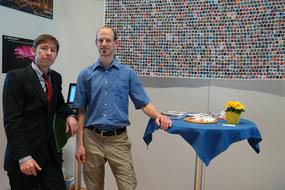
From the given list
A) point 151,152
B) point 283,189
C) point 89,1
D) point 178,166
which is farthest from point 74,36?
point 283,189

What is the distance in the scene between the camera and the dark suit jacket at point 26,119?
171 centimetres

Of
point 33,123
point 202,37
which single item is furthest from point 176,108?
point 33,123

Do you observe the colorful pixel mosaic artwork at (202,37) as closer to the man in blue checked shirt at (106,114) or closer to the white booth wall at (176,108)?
the white booth wall at (176,108)

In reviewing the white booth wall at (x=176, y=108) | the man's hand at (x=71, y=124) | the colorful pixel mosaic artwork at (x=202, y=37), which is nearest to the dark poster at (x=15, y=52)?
the white booth wall at (x=176, y=108)

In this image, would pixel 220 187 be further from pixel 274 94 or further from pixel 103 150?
pixel 103 150

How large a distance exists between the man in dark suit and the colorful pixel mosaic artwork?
115 cm

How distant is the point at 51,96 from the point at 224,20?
1585 millimetres

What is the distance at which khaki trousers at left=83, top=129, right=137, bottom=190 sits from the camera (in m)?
2.10

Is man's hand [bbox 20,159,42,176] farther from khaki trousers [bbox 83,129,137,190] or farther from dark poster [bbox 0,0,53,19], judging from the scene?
dark poster [bbox 0,0,53,19]

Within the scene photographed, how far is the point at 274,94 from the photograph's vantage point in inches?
102

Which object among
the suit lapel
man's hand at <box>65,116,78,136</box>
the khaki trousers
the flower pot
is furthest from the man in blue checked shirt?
the flower pot

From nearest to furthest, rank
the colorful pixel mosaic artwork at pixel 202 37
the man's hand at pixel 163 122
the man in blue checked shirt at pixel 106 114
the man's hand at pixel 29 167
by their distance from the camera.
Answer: the man's hand at pixel 29 167, the man's hand at pixel 163 122, the man in blue checked shirt at pixel 106 114, the colorful pixel mosaic artwork at pixel 202 37

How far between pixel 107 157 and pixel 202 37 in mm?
1341

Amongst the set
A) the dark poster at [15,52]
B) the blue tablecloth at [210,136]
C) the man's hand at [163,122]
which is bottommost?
the blue tablecloth at [210,136]
